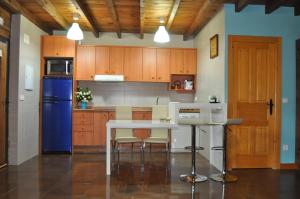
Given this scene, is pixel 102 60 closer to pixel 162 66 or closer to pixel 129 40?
pixel 129 40

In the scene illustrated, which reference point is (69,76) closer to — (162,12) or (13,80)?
(13,80)

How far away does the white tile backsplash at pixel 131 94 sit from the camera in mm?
7129

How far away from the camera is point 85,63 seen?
6781mm

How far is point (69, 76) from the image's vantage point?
20.6 ft

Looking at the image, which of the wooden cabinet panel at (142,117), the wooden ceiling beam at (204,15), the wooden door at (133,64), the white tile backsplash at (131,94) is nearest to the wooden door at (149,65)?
the wooden door at (133,64)

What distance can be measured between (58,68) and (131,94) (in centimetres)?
184

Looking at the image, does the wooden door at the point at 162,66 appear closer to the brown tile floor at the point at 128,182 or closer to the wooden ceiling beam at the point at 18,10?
the brown tile floor at the point at 128,182

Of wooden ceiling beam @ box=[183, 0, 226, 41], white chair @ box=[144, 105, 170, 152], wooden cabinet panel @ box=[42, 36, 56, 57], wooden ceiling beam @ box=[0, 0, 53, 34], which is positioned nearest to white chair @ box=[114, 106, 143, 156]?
white chair @ box=[144, 105, 170, 152]

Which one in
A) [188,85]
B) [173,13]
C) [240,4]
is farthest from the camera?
[188,85]

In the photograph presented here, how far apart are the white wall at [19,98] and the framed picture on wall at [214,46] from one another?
3.53 metres

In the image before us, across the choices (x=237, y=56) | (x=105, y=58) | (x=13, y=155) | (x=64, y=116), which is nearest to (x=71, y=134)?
(x=64, y=116)

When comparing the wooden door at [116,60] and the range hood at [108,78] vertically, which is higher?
the wooden door at [116,60]

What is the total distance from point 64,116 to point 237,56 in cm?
374

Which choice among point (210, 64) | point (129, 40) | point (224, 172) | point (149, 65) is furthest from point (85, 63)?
point (224, 172)
